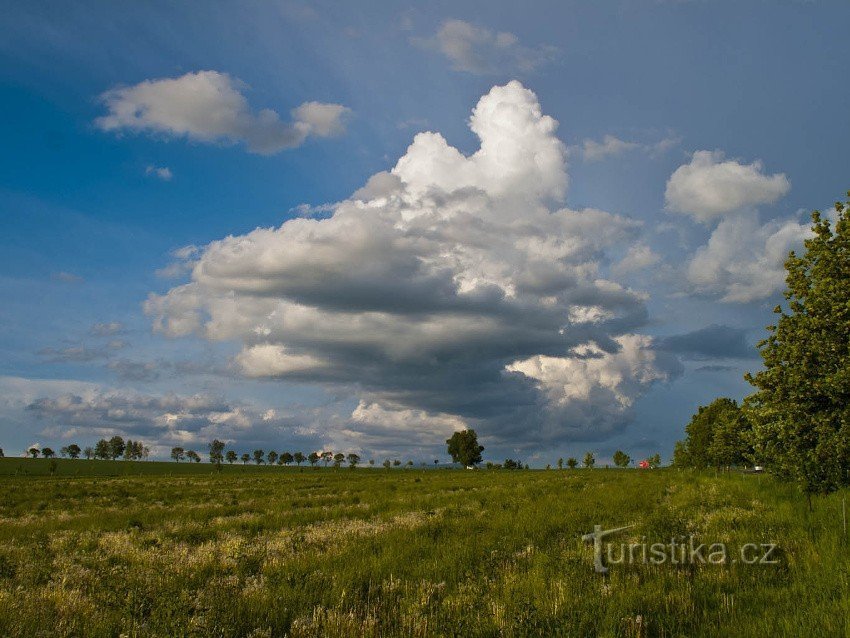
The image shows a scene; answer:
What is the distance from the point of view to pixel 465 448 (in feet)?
→ 496

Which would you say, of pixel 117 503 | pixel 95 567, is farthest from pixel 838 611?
pixel 117 503

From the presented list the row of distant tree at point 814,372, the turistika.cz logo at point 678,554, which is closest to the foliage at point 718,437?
the row of distant tree at point 814,372

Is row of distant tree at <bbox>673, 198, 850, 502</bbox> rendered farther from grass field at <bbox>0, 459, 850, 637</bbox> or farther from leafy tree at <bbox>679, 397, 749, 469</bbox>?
leafy tree at <bbox>679, 397, 749, 469</bbox>

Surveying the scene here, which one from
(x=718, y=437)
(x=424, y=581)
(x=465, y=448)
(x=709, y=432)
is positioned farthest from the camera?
(x=465, y=448)

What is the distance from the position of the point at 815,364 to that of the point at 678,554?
21.0 ft

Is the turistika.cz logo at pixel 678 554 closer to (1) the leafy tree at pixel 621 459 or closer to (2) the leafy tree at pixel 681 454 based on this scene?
(2) the leafy tree at pixel 681 454

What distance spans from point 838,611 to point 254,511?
77.8ft

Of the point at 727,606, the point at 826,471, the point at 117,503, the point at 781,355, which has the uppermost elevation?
the point at 781,355

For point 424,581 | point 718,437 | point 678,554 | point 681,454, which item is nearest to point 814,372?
point 678,554

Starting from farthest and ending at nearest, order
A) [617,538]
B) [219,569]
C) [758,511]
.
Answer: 1. [758,511]
2. [617,538]
3. [219,569]

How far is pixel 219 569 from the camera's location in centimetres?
1200

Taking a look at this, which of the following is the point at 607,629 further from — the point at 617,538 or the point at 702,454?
the point at 702,454

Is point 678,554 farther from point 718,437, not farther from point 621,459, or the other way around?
point 621,459

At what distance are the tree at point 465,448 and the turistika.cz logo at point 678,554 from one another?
5519 inches
